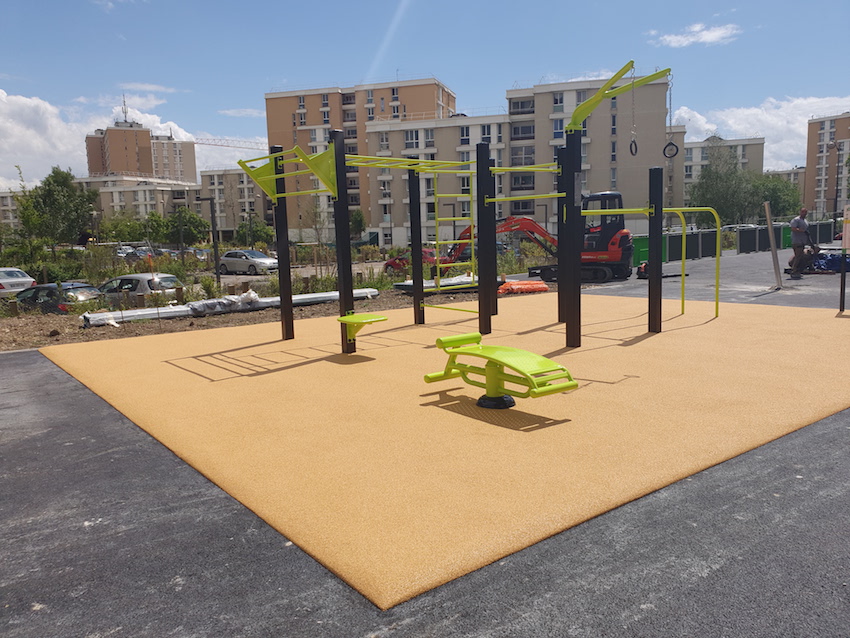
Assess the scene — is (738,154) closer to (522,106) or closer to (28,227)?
(522,106)

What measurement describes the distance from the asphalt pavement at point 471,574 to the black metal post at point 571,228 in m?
4.05

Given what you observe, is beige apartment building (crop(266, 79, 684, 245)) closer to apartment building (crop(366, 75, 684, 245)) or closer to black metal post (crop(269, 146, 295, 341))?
apartment building (crop(366, 75, 684, 245))

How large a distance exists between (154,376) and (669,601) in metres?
6.59

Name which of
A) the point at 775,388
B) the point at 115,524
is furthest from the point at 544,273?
the point at 115,524

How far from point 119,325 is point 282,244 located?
14.3ft

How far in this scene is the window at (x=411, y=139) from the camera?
204 feet

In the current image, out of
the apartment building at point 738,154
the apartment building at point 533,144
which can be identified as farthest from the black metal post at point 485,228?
the apartment building at point 738,154

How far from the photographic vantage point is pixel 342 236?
8344 mm

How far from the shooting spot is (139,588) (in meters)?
2.95

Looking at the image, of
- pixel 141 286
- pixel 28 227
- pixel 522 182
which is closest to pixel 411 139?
pixel 522 182

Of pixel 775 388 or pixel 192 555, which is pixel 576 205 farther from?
pixel 192 555

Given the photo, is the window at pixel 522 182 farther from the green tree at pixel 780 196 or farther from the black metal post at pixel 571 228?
the black metal post at pixel 571 228

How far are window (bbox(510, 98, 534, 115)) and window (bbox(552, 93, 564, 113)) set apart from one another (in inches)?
83.9

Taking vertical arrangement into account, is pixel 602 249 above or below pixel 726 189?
below
